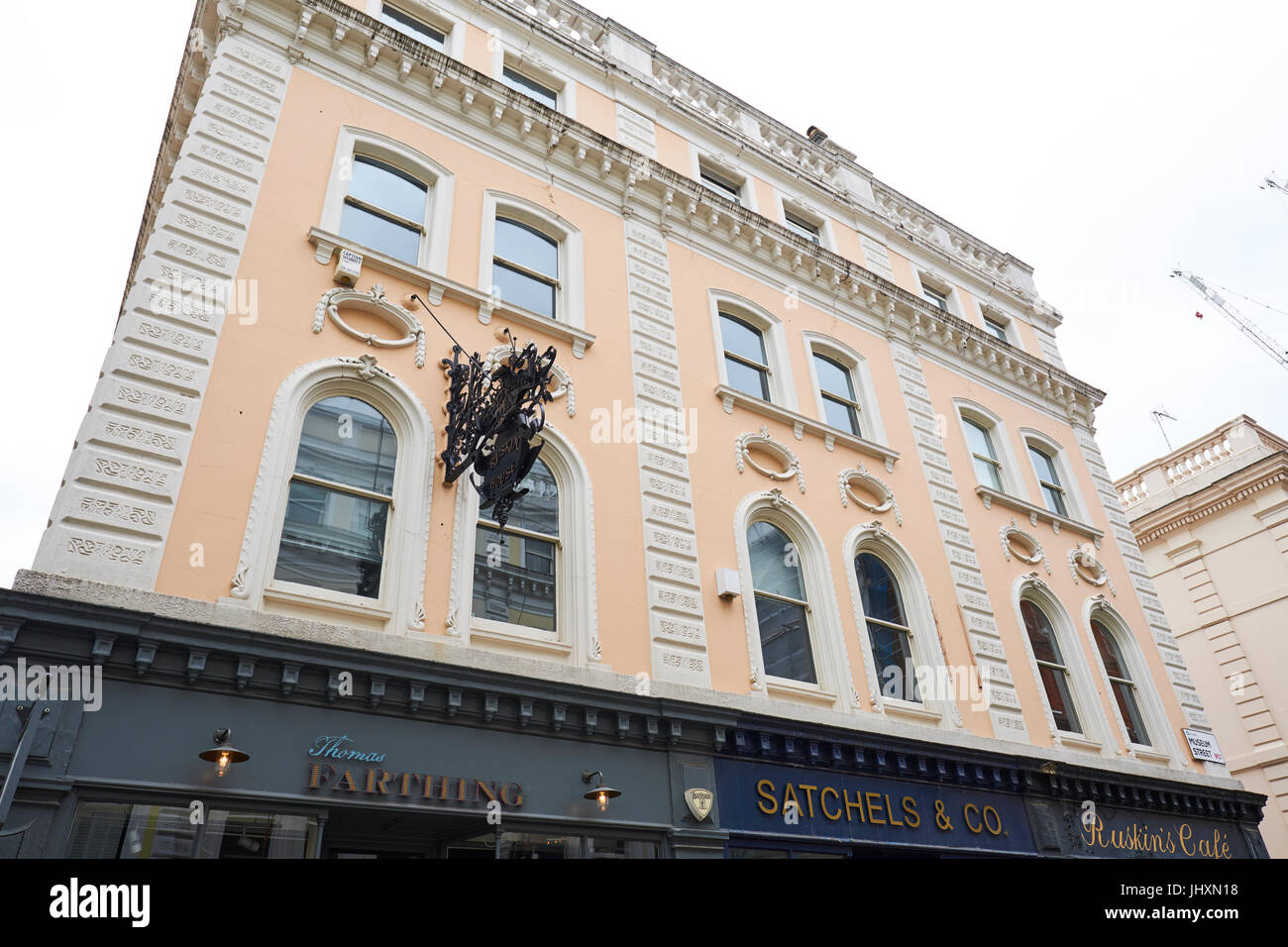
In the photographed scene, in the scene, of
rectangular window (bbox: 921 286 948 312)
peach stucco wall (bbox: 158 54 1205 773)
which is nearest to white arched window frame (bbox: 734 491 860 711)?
peach stucco wall (bbox: 158 54 1205 773)

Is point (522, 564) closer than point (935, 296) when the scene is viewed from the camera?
Yes

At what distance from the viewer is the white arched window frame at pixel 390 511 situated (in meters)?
8.52

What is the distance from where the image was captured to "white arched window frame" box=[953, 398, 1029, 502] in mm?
18078

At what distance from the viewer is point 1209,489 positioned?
2458cm

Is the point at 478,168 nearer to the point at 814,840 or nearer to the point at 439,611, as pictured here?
the point at 439,611

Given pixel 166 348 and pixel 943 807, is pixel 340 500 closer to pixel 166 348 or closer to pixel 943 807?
pixel 166 348

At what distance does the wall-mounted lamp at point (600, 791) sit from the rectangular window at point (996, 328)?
683 inches

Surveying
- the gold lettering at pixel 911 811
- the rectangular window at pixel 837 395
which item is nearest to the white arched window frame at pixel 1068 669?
the gold lettering at pixel 911 811

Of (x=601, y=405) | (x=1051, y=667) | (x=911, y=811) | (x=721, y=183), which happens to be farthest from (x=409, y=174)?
(x=1051, y=667)

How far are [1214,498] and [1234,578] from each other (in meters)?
2.32

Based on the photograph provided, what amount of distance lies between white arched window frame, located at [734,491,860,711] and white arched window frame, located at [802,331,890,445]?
293 cm

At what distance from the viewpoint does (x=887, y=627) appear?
13406 millimetres
